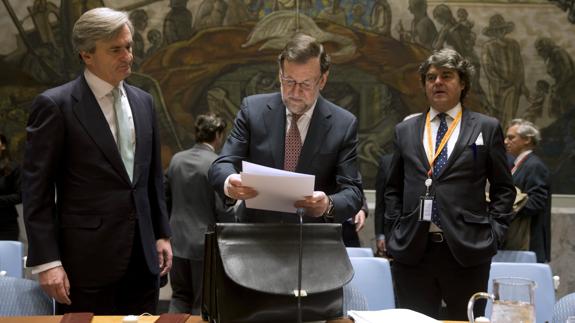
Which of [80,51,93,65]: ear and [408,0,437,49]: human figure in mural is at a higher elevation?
[408,0,437,49]: human figure in mural

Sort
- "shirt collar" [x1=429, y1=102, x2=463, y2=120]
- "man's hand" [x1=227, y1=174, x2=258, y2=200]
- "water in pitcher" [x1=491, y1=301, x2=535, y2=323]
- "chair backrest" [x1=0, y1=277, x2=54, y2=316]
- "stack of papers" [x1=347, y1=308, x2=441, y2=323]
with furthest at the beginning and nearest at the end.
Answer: "shirt collar" [x1=429, y1=102, x2=463, y2=120]
"chair backrest" [x1=0, y1=277, x2=54, y2=316]
"man's hand" [x1=227, y1=174, x2=258, y2=200]
"stack of papers" [x1=347, y1=308, x2=441, y2=323]
"water in pitcher" [x1=491, y1=301, x2=535, y2=323]

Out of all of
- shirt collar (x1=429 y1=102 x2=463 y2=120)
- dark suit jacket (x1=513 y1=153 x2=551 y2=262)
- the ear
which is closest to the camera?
the ear

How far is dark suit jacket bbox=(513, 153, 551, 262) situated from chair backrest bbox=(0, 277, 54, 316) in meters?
5.09

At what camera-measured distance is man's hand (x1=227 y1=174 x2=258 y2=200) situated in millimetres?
3053

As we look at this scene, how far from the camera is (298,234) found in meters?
2.92

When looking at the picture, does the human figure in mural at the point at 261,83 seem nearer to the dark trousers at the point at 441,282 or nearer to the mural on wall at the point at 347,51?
the mural on wall at the point at 347,51

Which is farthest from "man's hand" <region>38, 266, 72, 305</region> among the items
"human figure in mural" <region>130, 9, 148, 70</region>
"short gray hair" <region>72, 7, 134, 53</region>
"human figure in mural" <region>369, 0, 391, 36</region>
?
"human figure in mural" <region>369, 0, 391, 36</region>

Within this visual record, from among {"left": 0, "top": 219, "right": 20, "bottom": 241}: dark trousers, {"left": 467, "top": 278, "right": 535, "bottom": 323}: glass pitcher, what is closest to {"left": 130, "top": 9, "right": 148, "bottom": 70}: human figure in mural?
{"left": 0, "top": 219, "right": 20, "bottom": 241}: dark trousers

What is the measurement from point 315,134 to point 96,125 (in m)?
1.02

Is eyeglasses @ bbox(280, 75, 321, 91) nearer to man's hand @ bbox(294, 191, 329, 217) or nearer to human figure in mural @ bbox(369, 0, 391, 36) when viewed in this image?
man's hand @ bbox(294, 191, 329, 217)

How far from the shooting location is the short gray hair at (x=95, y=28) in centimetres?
379

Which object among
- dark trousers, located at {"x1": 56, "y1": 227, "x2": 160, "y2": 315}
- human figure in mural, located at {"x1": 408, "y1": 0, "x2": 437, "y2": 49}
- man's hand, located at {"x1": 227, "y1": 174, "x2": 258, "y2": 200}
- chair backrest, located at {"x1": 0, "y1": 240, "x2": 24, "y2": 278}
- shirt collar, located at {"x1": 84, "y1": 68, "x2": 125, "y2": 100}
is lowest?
chair backrest, located at {"x1": 0, "y1": 240, "x2": 24, "y2": 278}

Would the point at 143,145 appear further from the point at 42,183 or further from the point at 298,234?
the point at 298,234

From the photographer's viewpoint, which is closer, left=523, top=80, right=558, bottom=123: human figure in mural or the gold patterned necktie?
the gold patterned necktie
